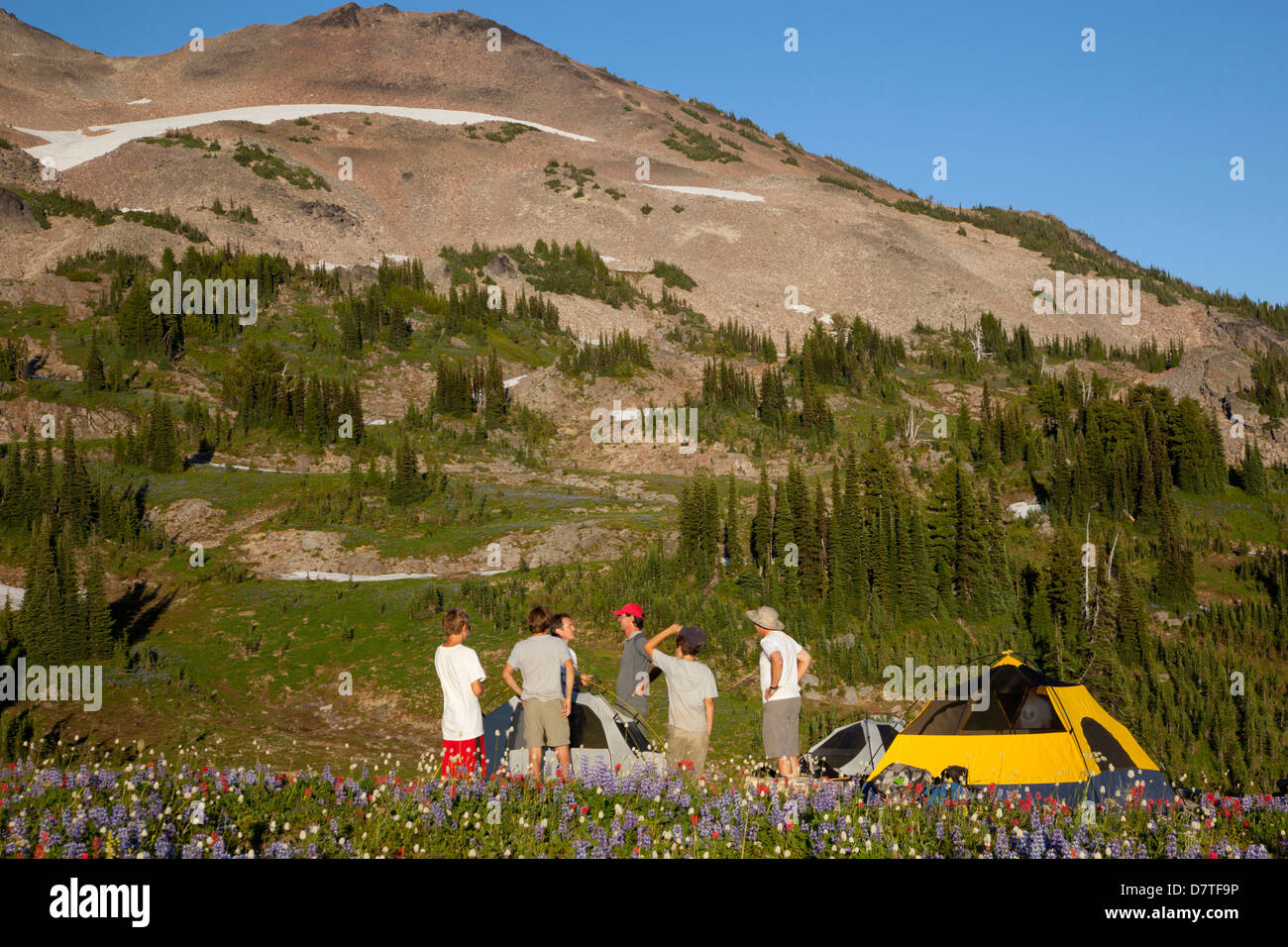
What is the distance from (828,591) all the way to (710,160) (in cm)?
14426

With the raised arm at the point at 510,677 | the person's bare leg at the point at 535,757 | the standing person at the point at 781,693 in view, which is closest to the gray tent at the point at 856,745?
the standing person at the point at 781,693

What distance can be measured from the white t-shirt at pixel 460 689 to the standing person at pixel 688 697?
2065 mm

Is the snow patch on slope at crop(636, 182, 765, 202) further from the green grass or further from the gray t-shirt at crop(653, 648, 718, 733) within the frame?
the gray t-shirt at crop(653, 648, 718, 733)

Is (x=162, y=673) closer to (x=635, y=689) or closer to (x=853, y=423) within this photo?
(x=635, y=689)

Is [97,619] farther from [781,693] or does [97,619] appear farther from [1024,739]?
[1024,739]

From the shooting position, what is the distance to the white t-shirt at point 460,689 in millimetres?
9922

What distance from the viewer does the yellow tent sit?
12.4 meters

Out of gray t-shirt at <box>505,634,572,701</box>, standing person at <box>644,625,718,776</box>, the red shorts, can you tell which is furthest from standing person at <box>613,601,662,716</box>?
Result: the red shorts

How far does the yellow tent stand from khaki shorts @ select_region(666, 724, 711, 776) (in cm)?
371

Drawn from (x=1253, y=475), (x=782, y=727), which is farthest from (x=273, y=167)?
(x=782, y=727)

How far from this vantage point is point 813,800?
23.6 ft

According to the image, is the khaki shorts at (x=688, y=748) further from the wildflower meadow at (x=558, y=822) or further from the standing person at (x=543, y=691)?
the wildflower meadow at (x=558, y=822)
